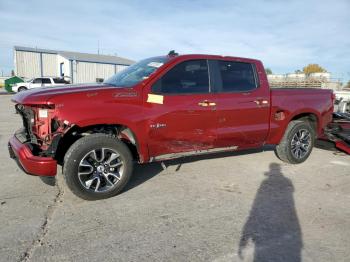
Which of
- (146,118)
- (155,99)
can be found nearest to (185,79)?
(155,99)

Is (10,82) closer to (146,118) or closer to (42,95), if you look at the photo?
(42,95)

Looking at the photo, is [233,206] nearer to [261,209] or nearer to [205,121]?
[261,209]

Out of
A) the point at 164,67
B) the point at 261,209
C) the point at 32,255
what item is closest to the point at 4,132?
the point at 164,67

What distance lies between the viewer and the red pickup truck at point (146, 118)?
3938 millimetres

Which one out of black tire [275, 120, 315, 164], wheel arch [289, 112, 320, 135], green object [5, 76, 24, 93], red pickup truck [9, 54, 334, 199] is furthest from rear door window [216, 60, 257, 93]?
green object [5, 76, 24, 93]

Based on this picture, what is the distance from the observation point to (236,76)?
17.3ft

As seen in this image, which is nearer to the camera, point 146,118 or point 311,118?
point 146,118

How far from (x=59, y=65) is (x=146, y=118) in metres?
41.7

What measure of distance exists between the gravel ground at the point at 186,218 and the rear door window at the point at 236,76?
4.62 feet

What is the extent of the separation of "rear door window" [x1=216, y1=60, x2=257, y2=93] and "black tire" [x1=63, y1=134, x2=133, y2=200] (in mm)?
1788

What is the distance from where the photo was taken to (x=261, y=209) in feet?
13.2

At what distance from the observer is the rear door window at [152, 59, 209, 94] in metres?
4.52

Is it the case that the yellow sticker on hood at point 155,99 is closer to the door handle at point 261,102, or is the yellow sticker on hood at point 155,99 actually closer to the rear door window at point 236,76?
the rear door window at point 236,76

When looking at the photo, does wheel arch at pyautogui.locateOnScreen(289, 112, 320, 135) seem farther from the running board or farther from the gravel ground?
the running board
